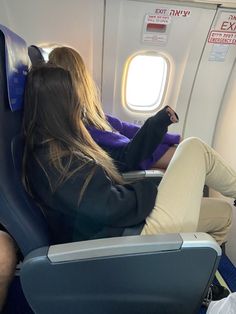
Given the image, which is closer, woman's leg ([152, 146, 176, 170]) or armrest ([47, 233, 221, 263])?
armrest ([47, 233, 221, 263])

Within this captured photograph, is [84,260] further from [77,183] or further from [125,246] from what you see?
[77,183]

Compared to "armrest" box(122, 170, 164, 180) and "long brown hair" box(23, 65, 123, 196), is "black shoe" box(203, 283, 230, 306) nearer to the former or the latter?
"armrest" box(122, 170, 164, 180)

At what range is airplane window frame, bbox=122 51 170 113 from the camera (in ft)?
6.14

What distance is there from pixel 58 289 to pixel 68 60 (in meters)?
1.01

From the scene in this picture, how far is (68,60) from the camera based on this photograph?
140cm

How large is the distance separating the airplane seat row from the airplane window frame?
38.7 inches

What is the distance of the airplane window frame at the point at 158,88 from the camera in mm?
1870

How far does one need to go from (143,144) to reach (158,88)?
0.66 metres

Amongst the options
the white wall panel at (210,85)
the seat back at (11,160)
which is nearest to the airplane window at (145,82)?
the white wall panel at (210,85)

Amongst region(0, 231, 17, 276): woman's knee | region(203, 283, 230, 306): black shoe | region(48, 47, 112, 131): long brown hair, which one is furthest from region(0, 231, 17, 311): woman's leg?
region(203, 283, 230, 306): black shoe

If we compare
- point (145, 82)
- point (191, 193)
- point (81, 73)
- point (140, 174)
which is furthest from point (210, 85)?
point (191, 193)

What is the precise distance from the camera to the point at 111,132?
1.66 m

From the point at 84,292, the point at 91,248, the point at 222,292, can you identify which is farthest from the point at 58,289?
the point at 222,292

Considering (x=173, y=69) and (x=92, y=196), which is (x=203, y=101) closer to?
(x=173, y=69)
